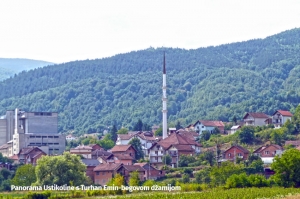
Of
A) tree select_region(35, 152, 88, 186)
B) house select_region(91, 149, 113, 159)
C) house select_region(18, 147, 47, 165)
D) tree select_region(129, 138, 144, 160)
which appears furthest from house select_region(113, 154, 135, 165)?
tree select_region(35, 152, 88, 186)

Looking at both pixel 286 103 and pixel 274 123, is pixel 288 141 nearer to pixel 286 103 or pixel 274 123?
pixel 274 123

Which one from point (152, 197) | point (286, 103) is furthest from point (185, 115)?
point (152, 197)

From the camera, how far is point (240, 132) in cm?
10538

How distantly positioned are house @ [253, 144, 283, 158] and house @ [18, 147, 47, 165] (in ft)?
97.6

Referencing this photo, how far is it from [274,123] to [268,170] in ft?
105

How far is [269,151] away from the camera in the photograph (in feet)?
314

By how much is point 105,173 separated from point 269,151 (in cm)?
1983

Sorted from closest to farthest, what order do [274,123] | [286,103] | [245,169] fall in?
1. [245,169]
2. [274,123]
3. [286,103]

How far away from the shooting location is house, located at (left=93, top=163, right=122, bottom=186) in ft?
301

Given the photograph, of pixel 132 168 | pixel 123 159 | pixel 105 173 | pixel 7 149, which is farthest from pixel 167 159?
pixel 7 149

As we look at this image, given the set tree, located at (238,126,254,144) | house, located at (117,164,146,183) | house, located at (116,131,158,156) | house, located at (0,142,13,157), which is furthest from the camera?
house, located at (0,142,13,157)

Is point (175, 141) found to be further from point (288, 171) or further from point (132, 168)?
point (288, 171)

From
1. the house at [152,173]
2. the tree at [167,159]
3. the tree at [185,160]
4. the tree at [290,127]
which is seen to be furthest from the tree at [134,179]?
the tree at [290,127]

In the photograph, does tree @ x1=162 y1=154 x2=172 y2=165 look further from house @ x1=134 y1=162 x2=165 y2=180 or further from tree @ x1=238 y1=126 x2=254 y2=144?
tree @ x1=238 y1=126 x2=254 y2=144
